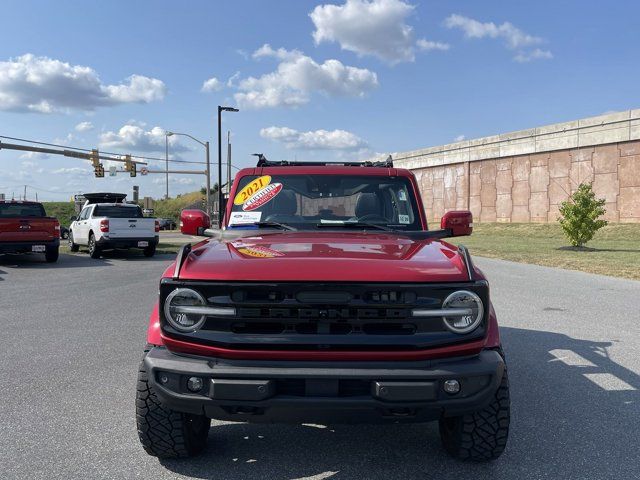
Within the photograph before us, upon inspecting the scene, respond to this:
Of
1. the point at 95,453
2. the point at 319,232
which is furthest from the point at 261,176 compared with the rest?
the point at 95,453

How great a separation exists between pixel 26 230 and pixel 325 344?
16.2 m

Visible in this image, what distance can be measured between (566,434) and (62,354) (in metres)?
4.94

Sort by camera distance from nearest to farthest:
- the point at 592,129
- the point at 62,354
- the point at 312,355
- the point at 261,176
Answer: the point at 312,355 < the point at 261,176 < the point at 62,354 < the point at 592,129

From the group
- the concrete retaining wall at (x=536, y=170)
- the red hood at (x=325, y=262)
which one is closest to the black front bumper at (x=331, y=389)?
the red hood at (x=325, y=262)

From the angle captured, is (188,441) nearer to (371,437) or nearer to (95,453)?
(95,453)

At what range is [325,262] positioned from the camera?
9.55ft

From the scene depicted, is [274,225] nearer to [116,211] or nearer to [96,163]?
[116,211]

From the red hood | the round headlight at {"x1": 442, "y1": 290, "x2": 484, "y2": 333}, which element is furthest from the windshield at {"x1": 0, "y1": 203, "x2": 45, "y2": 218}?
the round headlight at {"x1": 442, "y1": 290, "x2": 484, "y2": 333}

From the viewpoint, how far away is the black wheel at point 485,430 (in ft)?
10.1

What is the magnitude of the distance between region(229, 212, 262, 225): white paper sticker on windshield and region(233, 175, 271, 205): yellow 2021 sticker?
142mm

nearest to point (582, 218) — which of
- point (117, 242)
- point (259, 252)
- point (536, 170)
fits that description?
point (536, 170)

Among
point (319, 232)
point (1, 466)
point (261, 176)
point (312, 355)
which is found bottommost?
point (1, 466)

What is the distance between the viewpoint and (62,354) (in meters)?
6.02

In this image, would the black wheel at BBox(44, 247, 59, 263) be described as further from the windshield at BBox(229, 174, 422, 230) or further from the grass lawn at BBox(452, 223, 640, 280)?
the grass lawn at BBox(452, 223, 640, 280)
